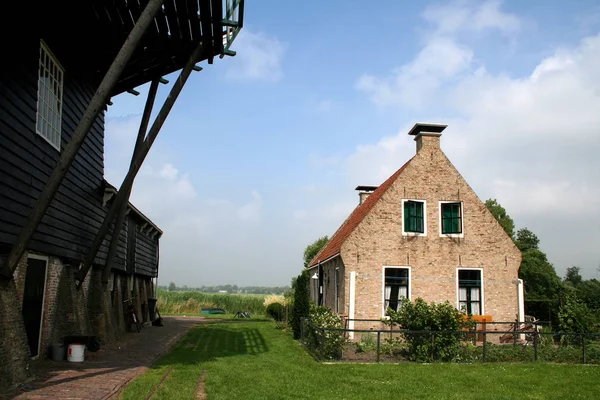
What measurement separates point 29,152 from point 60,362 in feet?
15.0

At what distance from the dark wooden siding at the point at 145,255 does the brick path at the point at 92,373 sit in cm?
881

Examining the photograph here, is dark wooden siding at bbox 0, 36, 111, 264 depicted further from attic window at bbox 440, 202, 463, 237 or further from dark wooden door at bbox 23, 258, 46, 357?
attic window at bbox 440, 202, 463, 237

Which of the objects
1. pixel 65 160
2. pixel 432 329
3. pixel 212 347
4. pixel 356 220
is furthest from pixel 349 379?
pixel 356 220

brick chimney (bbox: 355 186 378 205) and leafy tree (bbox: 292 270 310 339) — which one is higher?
brick chimney (bbox: 355 186 378 205)

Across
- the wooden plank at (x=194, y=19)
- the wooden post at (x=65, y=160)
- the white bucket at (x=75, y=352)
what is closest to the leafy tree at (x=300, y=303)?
the white bucket at (x=75, y=352)

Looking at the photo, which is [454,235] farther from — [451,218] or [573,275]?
[573,275]

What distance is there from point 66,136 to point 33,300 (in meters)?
3.91

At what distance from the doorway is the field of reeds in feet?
103

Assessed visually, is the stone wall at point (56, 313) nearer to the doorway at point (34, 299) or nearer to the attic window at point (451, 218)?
the doorway at point (34, 299)

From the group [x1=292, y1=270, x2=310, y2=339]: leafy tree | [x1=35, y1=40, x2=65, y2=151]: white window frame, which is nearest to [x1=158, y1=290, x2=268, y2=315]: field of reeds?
[x1=292, y1=270, x2=310, y2=339]: leafy tree

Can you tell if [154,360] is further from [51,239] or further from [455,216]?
[455,216]

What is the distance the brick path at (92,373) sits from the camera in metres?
8.47

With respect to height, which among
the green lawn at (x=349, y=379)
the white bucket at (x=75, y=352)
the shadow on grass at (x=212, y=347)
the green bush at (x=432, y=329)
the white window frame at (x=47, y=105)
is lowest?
→ the shadow on grass at (x=212, y=347)

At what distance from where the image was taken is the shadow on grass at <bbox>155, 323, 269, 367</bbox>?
13805mm
